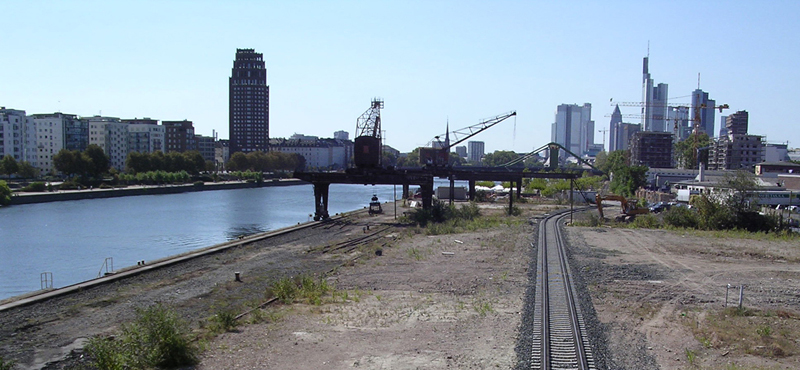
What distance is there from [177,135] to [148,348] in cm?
15390

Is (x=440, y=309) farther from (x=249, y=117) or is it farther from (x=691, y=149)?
(x=249, y=117)

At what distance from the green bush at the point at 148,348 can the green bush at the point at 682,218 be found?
1547 inches

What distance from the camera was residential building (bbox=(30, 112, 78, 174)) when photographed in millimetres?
123438

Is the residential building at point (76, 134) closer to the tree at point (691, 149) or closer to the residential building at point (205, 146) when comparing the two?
the residential building at point (205, 146)

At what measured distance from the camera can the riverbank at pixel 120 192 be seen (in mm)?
76000

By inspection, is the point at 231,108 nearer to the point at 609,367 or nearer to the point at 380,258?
the point at 380,258

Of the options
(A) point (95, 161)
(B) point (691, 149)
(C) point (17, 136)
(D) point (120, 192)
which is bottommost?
(D) point (120, 192)

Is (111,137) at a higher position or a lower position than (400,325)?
higher

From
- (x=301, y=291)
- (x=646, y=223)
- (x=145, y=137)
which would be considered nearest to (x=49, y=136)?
(x=145, y=137)

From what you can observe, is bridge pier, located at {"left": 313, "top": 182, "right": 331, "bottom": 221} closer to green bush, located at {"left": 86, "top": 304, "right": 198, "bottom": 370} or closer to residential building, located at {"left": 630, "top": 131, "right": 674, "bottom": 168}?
green bush, located at {"left": 86, "top": 304, "right": 198, "bottom": 370}

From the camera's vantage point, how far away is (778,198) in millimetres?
62250

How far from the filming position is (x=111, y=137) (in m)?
139

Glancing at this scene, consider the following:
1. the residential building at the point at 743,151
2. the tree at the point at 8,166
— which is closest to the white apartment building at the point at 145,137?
the tree at the point at 8,166

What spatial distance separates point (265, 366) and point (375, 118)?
55.3 meters
